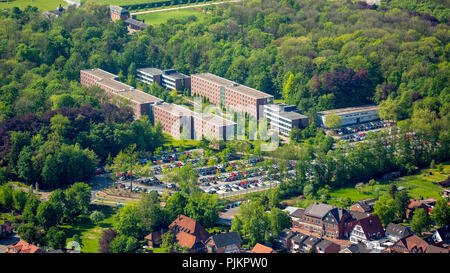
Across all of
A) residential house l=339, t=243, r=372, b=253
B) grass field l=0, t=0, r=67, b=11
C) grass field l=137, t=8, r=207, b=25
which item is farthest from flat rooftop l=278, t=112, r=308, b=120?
grass field l=0, t=0, r=67, b=11

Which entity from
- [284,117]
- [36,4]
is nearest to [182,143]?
[284,117]

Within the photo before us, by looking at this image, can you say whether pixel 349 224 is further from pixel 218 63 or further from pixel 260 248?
pixel 218 63

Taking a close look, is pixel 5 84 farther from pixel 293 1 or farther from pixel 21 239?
pixel 293 1

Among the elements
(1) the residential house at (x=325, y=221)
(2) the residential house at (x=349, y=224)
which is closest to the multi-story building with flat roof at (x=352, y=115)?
(1) the residential house at (x=325, y=221)

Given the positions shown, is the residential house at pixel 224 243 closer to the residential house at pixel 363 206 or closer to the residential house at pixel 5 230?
the residential house at pixel 363 206

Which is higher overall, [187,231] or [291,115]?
[291,115]
